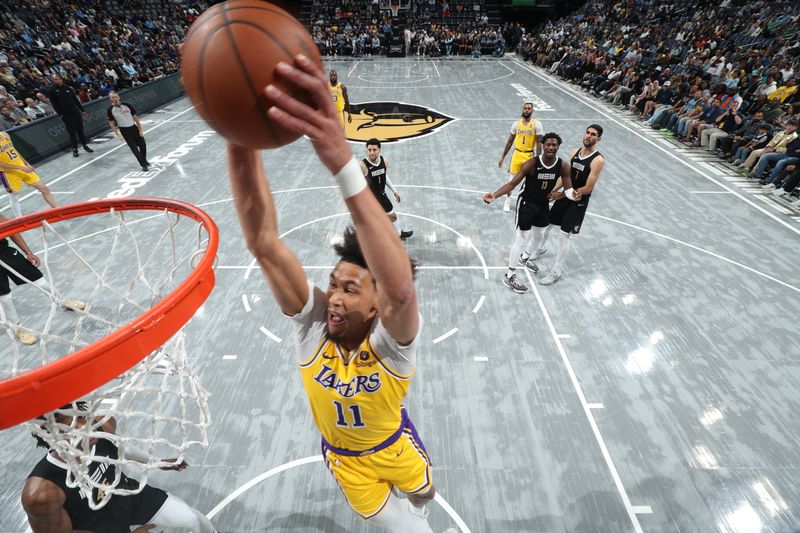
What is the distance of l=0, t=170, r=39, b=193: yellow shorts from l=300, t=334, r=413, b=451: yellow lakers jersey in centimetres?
683

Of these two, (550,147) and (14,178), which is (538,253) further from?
(14,178)

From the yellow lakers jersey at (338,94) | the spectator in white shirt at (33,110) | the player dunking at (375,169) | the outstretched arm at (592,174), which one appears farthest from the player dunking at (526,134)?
the spectator in white shirt at (33,110)

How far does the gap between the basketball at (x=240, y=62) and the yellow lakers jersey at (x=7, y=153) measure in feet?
22.7

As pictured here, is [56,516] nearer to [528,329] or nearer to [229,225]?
[528,329]

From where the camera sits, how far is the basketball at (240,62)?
46.2 inches

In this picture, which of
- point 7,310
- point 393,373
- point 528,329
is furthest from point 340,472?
point 7,310

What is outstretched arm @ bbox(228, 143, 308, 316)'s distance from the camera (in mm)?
1510

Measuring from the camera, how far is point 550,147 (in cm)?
480

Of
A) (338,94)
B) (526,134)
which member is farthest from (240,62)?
(338,94)

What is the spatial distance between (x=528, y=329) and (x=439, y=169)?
519 cm

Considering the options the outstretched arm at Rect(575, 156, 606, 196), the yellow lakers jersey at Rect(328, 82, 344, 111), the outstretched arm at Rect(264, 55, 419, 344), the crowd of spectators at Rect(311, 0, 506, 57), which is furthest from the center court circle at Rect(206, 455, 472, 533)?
the crowd of spectators at Rect(311, 0, 506, 57)

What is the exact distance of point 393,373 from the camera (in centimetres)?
188

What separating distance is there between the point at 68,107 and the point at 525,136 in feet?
32.3

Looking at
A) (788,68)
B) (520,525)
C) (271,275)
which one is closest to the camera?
(271,275)
